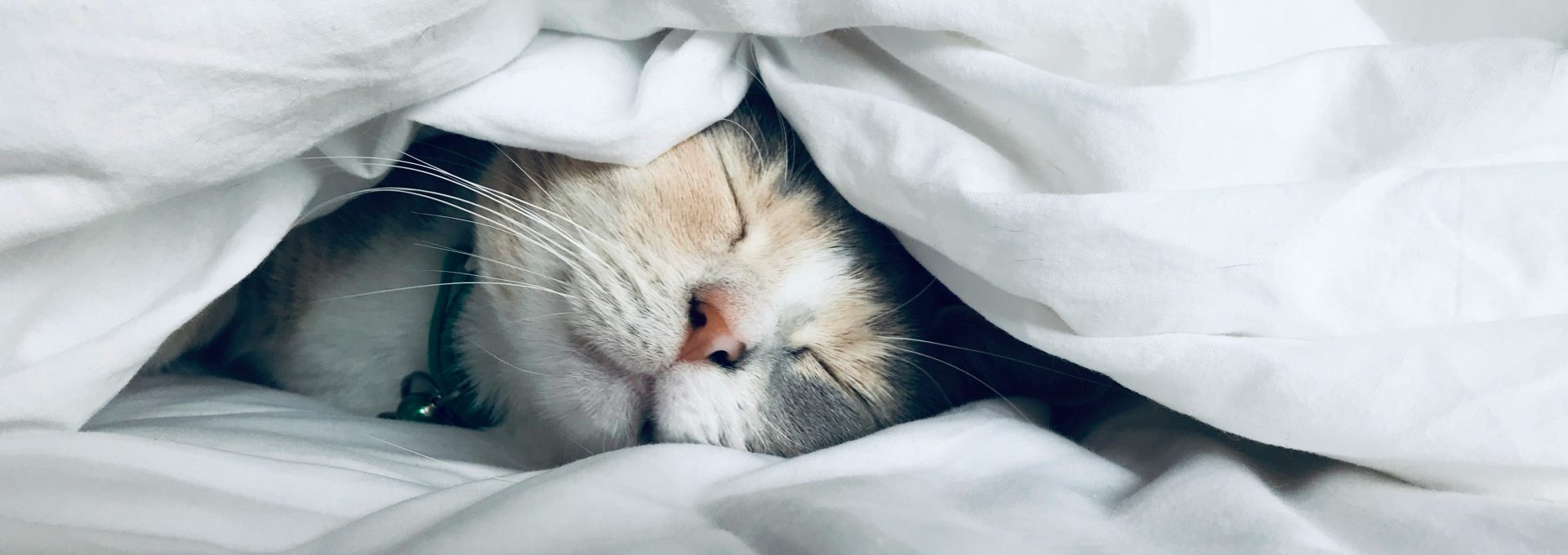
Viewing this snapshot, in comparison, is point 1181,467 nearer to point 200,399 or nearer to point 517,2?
point 517,2

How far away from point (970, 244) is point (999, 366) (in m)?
0.30

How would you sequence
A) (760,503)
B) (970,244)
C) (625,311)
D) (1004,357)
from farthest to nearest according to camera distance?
(1004,357) < (625,311) < (970,244) < (760,503)

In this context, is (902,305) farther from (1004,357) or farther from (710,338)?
(710,338)

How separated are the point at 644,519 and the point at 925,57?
1.37 feet

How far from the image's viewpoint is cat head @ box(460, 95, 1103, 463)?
0.79 metres

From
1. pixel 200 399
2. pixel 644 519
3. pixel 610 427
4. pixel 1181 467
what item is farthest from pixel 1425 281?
pixel 200 399

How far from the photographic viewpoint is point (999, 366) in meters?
0.94

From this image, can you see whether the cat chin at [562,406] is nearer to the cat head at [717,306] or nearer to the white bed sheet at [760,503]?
the cat head at [717,306]

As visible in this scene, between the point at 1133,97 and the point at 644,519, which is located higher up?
the point at 1133,97

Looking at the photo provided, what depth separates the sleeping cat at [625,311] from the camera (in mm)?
796

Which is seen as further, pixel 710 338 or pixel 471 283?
pixel 471 283

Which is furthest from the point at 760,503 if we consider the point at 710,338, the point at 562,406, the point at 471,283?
the point at 471,283

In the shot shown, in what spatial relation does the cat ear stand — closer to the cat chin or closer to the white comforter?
the white comforter

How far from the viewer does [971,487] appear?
64 cm
